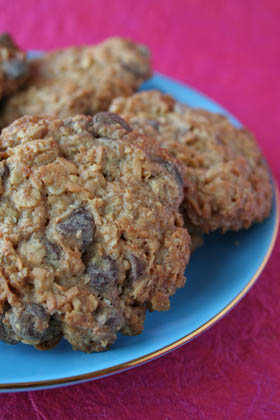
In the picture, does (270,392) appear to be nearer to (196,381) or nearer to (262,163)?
(196,381)

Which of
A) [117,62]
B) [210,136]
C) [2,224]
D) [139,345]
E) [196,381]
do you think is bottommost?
[196,381]

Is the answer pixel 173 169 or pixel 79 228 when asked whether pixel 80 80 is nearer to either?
pixel 173 169

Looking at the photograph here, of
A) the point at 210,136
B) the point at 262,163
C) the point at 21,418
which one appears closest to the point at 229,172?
the point at 210,136

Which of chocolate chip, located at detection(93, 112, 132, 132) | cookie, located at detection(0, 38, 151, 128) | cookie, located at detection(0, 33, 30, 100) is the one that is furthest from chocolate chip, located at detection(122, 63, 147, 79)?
chocolate chip, located at detection(93, 112, 132, 132)

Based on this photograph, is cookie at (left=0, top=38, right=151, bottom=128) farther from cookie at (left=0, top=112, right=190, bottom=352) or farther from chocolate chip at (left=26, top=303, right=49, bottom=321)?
chocolate chip at (left=26, top=303, right=49, bottom=321)

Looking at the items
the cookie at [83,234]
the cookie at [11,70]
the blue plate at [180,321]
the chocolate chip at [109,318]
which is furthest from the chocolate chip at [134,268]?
the cookie at [11,70]

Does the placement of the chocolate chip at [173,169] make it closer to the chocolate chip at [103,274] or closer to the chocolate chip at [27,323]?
the chocolate chip at [103,274]
